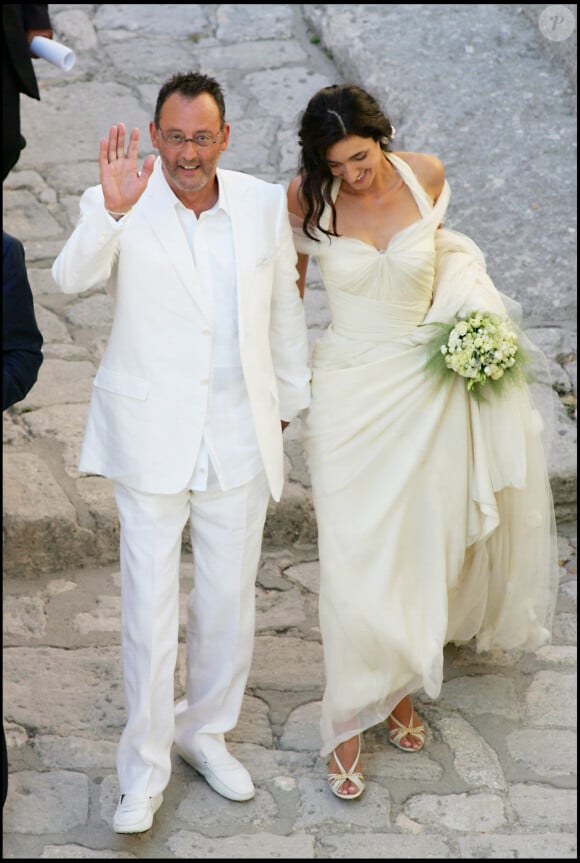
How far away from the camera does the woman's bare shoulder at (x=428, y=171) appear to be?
12.6 ft

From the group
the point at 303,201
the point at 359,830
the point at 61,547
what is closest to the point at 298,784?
the point at 359,830

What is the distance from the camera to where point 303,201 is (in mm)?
3729

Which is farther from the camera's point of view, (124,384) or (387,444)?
(387,444)

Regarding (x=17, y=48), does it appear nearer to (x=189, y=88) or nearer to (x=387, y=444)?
(x=189, y=88)

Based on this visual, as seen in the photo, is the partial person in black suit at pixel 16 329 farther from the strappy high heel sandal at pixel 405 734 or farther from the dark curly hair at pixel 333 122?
the strappy high heel sandal at pixel 405 734

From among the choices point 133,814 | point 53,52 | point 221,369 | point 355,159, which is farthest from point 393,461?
point 53,52

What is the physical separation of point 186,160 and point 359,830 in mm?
2030

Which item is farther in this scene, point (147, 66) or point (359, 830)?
point (147, 66)

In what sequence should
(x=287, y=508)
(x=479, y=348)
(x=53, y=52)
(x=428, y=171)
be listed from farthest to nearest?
(x=287, y=508) → (x=428, y=171) → (x=479, y=348) → (x=53, y=52)

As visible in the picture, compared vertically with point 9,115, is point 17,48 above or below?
above

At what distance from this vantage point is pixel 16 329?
3084 millimetres

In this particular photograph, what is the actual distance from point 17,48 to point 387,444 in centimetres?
162

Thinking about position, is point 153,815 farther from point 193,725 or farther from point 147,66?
point 147,66

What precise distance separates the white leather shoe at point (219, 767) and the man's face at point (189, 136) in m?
1.71
